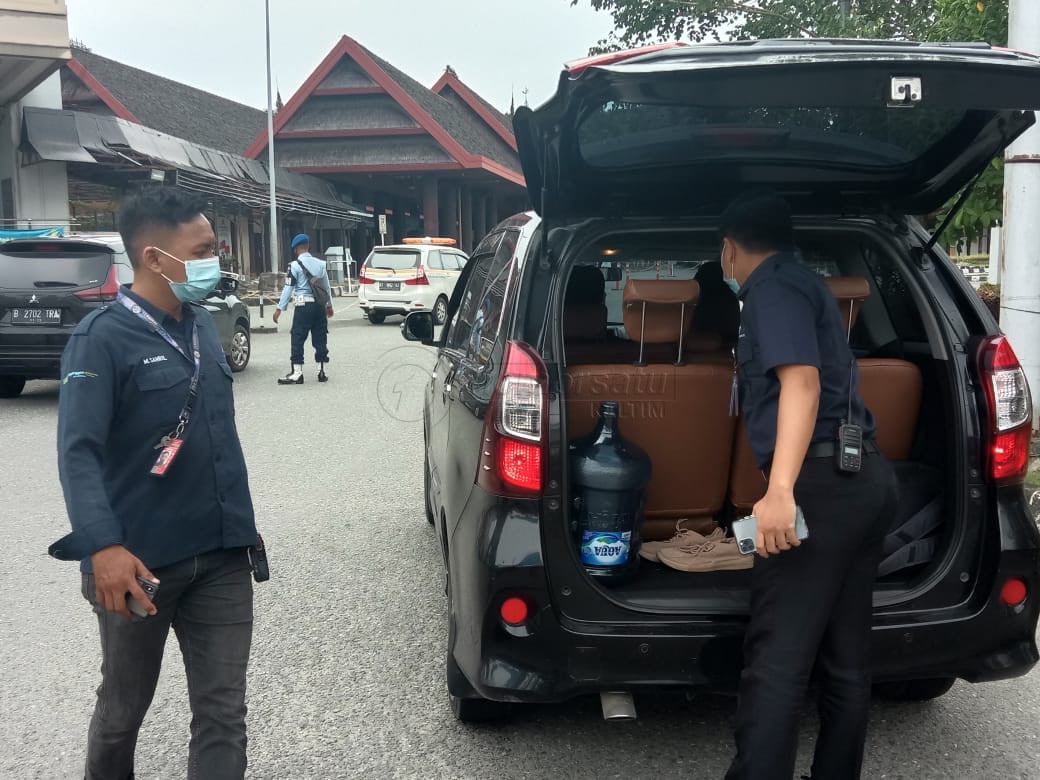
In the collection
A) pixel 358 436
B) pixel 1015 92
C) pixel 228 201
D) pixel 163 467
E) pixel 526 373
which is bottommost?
pixel 358 436

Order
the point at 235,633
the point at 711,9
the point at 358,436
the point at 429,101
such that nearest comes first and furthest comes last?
the point at 235,633, the point at 358,436, the point at 711,9, the point at 429,101

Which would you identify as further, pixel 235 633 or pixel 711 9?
pixel 711 9

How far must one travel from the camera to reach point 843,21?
643 inches

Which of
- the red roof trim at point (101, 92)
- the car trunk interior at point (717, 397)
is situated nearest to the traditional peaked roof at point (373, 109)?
the red roof trim at point (101, 92)

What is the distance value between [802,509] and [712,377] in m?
0.94

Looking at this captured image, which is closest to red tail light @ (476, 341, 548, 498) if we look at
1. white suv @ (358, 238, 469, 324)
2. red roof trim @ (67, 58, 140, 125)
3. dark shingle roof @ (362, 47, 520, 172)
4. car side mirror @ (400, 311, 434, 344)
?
car side mirror @ (400, 311, 434, 344)

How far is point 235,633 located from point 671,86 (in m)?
1.82

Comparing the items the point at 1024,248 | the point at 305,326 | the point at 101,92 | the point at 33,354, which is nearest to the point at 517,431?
the point at 1024,248

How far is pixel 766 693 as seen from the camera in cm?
257

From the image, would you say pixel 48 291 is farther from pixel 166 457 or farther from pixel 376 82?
pixel 376 82

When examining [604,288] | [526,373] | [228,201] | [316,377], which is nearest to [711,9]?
[316,377]

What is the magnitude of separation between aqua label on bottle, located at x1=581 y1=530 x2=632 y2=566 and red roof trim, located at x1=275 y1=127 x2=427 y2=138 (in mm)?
30426

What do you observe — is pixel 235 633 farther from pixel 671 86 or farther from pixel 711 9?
pixel 711 9

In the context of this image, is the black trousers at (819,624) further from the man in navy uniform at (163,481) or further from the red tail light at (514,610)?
the man in navy uniform at (163,481)
